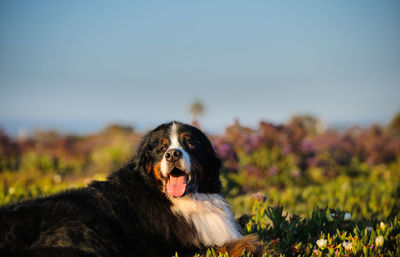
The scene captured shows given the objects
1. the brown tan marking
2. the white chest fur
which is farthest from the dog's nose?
the white chest fur

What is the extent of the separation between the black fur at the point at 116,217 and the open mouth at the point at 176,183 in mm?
101

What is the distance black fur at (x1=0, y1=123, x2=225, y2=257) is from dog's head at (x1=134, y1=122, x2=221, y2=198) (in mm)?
11

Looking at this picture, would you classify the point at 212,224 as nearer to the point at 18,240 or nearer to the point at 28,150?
the point at 18,240

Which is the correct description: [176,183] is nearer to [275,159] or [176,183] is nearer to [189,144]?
[189,144]

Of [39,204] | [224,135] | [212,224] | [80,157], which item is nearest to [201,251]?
[212,224]

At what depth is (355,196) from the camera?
24.3 feet

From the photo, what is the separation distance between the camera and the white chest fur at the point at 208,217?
318cm

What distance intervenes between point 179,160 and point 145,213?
1.99 ft

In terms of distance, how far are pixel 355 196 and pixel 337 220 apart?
3786 millimetres

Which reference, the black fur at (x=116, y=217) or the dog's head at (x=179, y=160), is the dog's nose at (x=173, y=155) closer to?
the dog's head at (x=179, y=160)

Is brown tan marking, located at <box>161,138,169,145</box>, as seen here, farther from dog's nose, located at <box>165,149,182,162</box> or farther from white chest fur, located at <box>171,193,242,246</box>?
white chest fur, located at <box>171,193,242,246</box>

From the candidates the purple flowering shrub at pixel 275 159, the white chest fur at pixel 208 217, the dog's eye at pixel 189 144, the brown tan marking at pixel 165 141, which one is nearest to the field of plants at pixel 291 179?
the purple flowering shrub at pixel 275 159

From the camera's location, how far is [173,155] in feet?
10.1

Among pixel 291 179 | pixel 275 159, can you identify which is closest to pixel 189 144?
A: pixel 275 159
